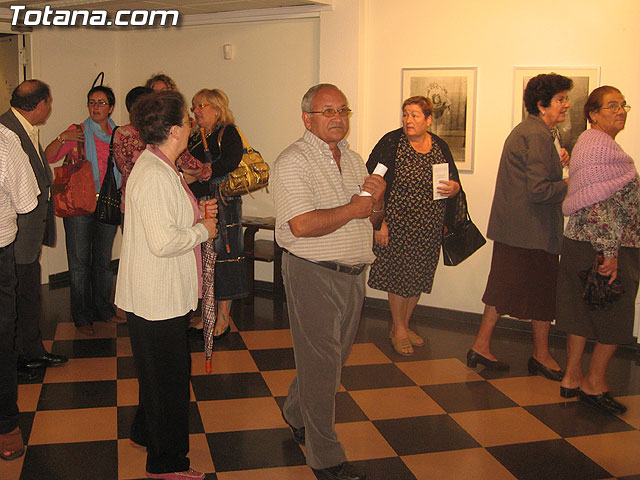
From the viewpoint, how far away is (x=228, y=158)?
14.9 ft

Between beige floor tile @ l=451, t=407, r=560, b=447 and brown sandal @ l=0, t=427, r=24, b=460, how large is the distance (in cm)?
219

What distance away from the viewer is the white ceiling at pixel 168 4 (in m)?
5.81

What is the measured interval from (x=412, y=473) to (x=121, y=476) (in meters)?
1.30

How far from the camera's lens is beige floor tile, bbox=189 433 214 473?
319cm

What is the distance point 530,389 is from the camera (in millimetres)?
4168

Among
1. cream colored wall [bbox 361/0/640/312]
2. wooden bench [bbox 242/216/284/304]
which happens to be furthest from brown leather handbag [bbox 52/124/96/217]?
cream colored wall [bbox 361/0/640/312]

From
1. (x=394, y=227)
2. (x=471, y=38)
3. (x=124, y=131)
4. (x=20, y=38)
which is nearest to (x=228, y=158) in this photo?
(x=124, y=131)

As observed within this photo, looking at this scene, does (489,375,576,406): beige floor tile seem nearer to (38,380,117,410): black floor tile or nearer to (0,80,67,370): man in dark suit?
(38,380,117,410): black floor tile

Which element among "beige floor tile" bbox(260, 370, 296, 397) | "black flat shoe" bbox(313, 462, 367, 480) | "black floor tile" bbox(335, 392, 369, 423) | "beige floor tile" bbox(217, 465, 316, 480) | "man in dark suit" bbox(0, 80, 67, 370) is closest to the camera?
"black flat shoe" bbox(313, 462, 367, 480)

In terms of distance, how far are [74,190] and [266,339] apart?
1722 millimetres

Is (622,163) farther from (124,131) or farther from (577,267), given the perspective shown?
(124,131)

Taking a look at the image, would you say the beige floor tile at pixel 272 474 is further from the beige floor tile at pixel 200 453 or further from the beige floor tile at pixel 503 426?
the beige floor tile at pixel 503 426

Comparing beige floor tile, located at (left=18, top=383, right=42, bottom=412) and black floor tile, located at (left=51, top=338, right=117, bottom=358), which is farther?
black floor tile, located at (left=51, top=338, right=117, bottom=358)

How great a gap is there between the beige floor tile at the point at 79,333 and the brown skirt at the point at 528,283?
2807 millimetres
